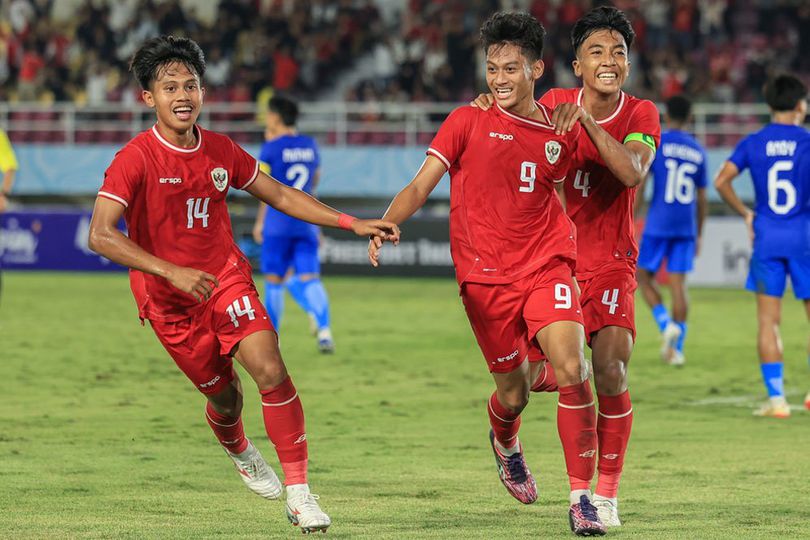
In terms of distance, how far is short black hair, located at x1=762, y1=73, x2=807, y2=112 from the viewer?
10.1m

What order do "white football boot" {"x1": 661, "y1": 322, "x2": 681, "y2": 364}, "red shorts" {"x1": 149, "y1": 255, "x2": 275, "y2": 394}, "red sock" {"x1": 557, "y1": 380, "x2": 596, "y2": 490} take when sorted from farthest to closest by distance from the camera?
"white football boot" {"x1": 661, "y1": 322, "x2": 681, "y2": 364}
"red shorts" {"x1": 149, "y1": 255, "x2": 275, "y2": 394}
"red sock" {"x1": 557, "y1": 380, "x2": 596, "y2": 490}

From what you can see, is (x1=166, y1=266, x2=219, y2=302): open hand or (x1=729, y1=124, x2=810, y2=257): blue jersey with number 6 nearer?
(x1=166, y1=266, x2=219, y2=302): open hand

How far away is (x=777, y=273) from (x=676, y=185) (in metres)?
3.23

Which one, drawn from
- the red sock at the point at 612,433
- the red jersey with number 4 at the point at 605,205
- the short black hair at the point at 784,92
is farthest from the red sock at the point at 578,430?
the short black hair at the point at 784,92

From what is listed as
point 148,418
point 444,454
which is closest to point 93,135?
point 148,418

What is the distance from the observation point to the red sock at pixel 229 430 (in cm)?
709

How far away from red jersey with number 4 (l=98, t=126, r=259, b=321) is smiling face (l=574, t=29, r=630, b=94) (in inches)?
65.0

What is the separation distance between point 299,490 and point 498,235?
1.46m

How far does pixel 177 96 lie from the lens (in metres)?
6.55

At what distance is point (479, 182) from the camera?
665 cm

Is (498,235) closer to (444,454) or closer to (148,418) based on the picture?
(444,454)

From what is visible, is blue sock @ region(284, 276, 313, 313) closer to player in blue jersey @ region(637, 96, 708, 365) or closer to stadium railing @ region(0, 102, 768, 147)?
player in blue jersey @ region(637, 96, 708, 365)

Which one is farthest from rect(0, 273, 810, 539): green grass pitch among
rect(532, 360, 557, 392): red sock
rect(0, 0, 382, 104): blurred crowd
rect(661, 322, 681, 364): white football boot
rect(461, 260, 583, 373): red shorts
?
rect(0, 0, 382, 104): blurred crowd

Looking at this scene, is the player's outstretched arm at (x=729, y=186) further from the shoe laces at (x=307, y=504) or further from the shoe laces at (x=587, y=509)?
the shoe laces at (x=307, y=504)
